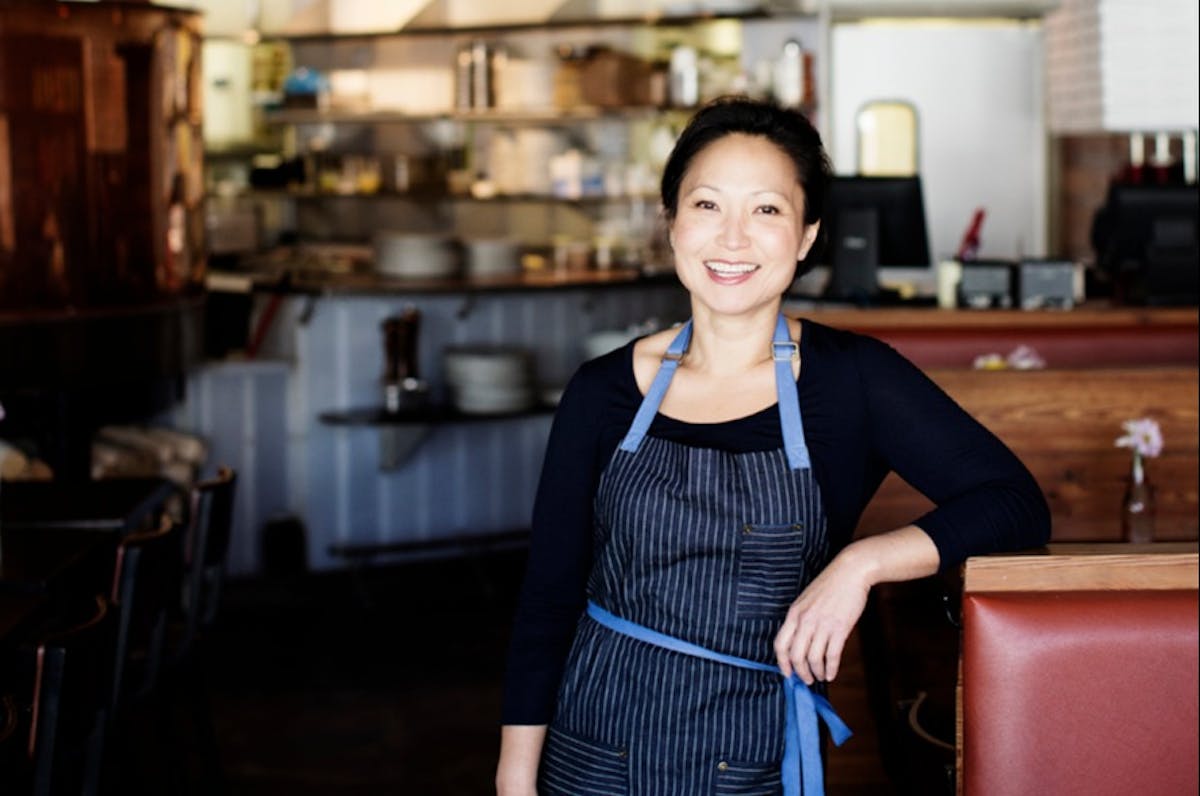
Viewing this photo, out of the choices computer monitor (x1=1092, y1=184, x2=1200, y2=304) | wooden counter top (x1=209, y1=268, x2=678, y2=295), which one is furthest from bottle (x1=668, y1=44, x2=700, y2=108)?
computer monitor (x1=1092, y1=184, x2=1200, y2=304)

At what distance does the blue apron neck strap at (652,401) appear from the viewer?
2160mm

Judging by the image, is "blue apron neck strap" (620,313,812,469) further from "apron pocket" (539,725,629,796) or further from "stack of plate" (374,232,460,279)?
"stack of plate" (374,232,460,279)

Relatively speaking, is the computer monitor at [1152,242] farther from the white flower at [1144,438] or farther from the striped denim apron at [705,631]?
the striped denim apron at [705,631]

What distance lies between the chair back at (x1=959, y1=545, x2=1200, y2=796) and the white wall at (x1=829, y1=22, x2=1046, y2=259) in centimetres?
632

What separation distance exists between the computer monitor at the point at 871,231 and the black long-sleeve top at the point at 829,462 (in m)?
4.31

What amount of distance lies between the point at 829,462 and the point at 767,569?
159 millimetres

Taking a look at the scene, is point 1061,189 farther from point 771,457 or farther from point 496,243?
point 771,457

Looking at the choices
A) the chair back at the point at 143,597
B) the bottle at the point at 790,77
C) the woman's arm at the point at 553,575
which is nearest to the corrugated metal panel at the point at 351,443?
the bottle at the point at 790,77

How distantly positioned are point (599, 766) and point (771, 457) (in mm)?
435

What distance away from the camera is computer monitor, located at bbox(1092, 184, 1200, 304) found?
5863 mm

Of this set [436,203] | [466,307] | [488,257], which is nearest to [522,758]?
[466,307]

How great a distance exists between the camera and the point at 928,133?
321 inches

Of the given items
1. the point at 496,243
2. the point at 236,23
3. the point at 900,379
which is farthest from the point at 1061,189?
the point at 900,379

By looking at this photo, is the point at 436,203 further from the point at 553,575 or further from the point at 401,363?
the point at 553,575
